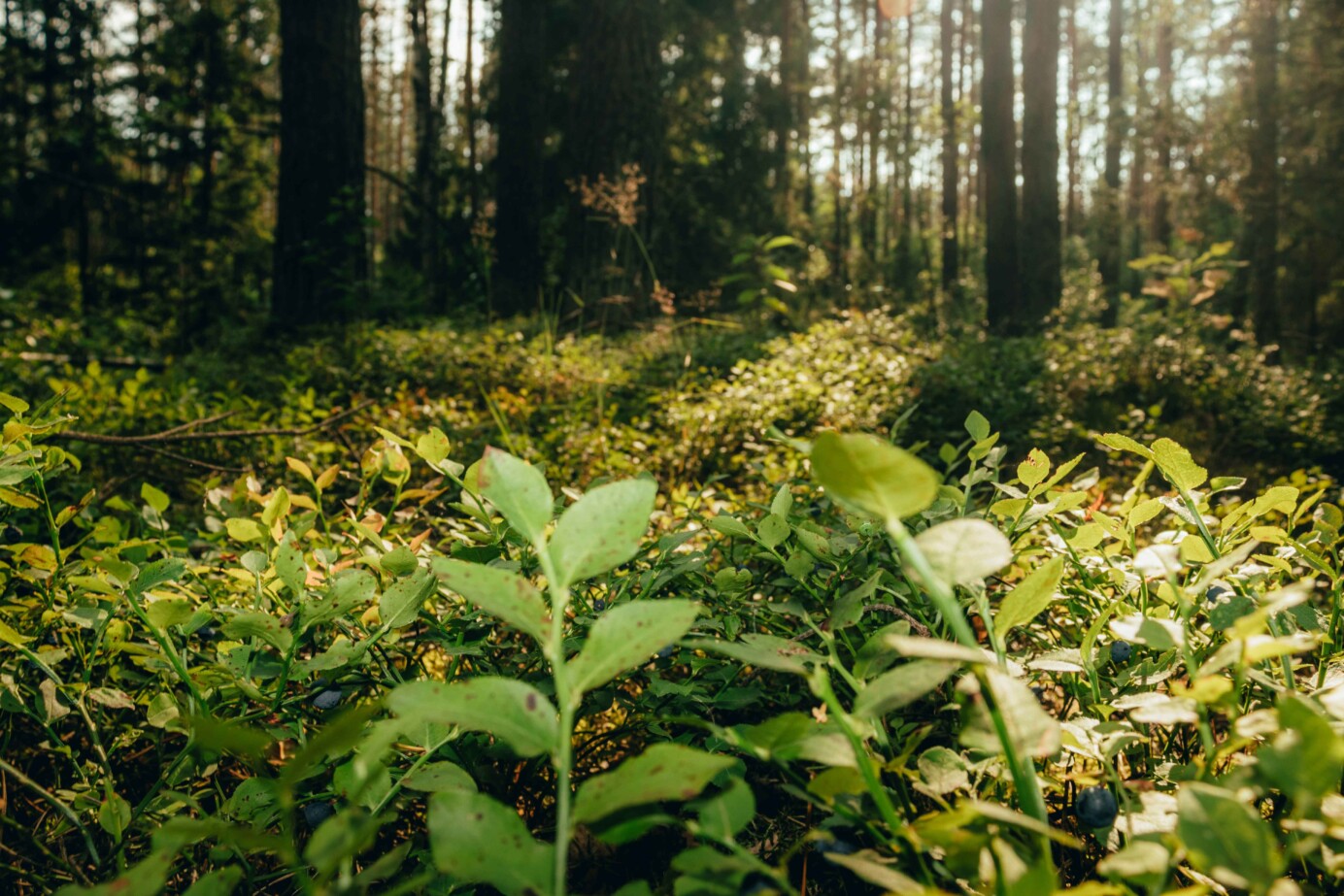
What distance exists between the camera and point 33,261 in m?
16.5

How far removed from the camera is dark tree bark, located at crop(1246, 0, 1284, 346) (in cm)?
823

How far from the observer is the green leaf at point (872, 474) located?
39 cm

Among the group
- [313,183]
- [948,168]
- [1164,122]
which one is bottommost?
[313,183]

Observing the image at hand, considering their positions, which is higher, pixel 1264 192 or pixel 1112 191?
pixel 1112 191

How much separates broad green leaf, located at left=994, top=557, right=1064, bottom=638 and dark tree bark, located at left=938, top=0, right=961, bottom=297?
16336 mm

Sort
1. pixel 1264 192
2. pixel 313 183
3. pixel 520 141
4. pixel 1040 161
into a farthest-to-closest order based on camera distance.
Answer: pixel 520 141 → pixel 1264 192 → pixel 1040 161 → pixel 313 183

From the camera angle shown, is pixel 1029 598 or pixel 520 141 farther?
pixel 520 141

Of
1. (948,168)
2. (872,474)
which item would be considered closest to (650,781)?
(872,474)

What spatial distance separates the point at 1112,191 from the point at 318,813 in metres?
20.5

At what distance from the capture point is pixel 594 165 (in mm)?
6250

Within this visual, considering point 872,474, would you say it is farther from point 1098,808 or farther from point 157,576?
point 157,576

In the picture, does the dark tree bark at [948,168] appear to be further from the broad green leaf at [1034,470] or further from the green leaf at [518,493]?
the green leaf at [518,493]

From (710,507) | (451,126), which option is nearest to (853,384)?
(710,507)

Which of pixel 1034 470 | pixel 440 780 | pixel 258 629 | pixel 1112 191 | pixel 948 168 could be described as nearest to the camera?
pixel 440 780
